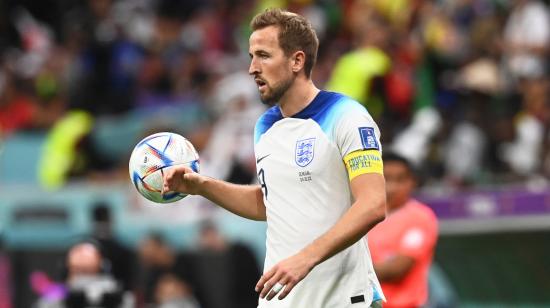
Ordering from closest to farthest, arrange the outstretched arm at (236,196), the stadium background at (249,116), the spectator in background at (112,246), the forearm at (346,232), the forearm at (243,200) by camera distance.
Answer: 1. the forearm at (346,232)
2. the outstretched arm at (236,196)
3. the forearm at (243,200)
4. the stadium background at (249,116)
5. the spectator in background at (112,246)

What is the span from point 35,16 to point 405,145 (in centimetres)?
957

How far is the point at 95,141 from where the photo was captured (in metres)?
16.1

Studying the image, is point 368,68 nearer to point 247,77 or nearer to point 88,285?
point 247,77

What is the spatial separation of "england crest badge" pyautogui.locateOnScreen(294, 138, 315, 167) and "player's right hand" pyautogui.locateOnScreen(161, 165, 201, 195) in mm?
510

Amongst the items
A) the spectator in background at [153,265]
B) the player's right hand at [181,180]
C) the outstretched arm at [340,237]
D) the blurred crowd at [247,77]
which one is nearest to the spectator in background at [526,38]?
the blurred crowd at [247,77]

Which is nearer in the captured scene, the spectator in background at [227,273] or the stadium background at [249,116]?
the stadium background at [249,116]

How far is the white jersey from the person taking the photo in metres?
5.89

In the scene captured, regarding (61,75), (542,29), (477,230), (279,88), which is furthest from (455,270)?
(61,75)

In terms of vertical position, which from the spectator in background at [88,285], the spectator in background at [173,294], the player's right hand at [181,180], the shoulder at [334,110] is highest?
the shoulder at [334,110]

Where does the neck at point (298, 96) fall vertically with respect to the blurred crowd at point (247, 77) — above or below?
below

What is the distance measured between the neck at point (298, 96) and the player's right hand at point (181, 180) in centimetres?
56

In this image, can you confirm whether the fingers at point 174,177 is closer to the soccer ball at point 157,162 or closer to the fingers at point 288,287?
the soccer ball at point 157,162

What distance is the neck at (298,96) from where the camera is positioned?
6102 mm

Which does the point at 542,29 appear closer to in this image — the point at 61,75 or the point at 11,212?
the point at 11,212
